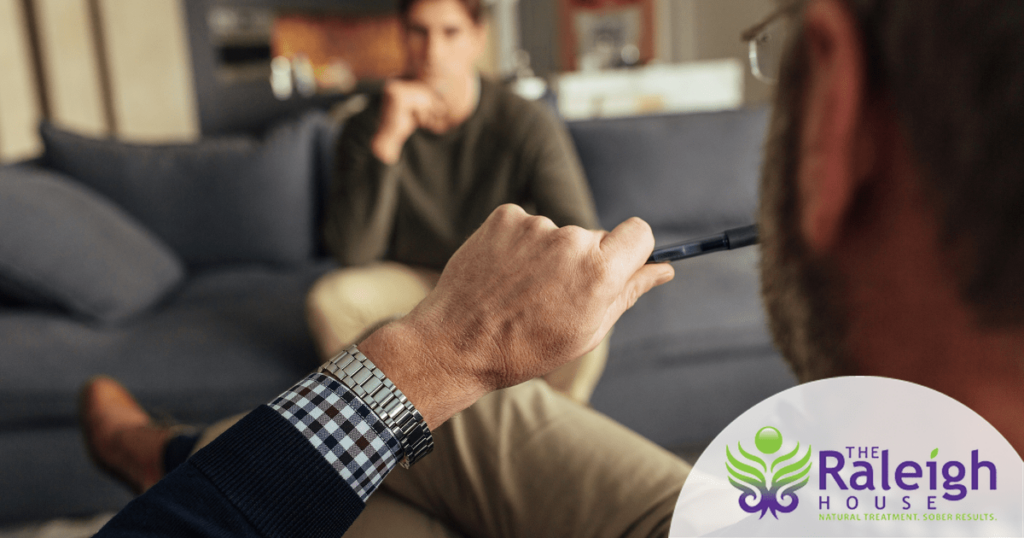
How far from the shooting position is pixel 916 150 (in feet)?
0.71

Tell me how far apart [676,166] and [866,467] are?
1.51 ft

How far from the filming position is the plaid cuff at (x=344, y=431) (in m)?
0.32

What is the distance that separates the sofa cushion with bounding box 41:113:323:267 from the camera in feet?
4.67

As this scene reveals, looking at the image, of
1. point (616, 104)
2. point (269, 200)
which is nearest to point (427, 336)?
point (616, 104)

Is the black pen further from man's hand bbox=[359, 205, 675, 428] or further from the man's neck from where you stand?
the man's neck

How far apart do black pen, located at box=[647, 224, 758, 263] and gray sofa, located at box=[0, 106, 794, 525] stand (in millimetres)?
40

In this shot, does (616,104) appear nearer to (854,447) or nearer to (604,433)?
(604,433)

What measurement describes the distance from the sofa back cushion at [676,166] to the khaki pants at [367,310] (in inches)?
6.0

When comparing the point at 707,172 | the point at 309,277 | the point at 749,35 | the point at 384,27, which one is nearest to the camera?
the point at 749,35

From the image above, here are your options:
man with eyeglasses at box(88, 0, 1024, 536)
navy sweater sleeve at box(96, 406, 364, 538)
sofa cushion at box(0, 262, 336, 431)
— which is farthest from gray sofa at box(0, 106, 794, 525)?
navy sweater sleeve at box(96, 406, 364, 538)

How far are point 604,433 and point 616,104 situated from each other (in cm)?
70

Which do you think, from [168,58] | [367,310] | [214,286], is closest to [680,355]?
[367,310]

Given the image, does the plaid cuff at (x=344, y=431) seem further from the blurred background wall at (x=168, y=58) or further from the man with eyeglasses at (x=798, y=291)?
the blurred background wall at (x=168, y=58)

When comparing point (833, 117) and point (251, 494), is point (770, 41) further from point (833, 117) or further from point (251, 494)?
point (251, 494)
